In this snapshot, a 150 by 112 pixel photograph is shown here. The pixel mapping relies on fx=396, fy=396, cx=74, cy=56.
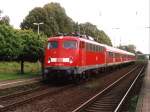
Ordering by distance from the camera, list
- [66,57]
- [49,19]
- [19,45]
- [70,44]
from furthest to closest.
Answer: [49,19] → [19,45] → [70,44] → [66,57]

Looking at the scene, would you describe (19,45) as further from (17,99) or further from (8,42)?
(17,99)

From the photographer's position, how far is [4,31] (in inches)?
1260

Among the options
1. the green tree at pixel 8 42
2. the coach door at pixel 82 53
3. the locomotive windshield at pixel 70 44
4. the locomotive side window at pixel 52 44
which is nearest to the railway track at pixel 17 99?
the locomotive windshield at pixel 70 44

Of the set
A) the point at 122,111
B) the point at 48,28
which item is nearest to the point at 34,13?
the point at 48,28

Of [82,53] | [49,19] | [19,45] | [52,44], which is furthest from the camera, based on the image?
[49,19]

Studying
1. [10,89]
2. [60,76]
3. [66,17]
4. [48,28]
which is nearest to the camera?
[10,89]

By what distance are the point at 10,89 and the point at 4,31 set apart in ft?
36.4

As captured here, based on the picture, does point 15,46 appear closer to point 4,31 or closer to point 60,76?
point 4,31

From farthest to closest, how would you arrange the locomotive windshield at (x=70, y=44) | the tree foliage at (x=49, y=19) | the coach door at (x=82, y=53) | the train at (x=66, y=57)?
the tree foliage at (x=49, y=19)
the coach door at (x=82, y=53)
the locomotive windshield at (x=70, y=44)
the train at (x=66, y=57)

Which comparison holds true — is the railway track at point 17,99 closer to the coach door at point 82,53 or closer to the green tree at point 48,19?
the coach door at point 82,53

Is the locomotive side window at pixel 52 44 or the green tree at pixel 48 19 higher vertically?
the green tree at pixel 48 19

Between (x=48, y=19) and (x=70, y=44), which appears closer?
(x=70, y=44)

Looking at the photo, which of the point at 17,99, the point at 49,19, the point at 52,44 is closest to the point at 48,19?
the point at 49,19

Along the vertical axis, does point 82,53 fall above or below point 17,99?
above
